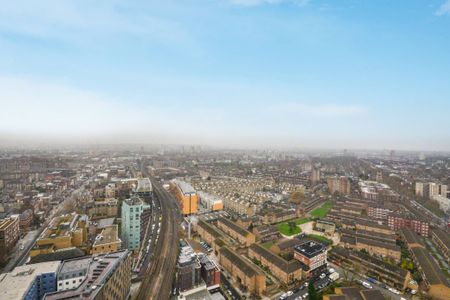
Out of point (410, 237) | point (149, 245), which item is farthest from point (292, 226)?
point (149, 245)

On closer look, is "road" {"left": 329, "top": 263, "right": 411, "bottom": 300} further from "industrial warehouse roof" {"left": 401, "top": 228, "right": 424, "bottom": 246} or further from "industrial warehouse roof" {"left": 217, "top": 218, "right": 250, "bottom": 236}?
"industrial warehouse roof" {"left": 401, "top": 228, "right": 424, "bottom": 246}

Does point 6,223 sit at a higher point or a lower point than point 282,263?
higher

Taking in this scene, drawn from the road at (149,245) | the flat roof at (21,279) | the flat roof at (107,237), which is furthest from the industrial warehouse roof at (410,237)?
the flat roof at (21,279)

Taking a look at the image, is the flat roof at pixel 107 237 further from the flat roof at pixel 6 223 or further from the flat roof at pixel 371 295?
the flat roof at pixel 371 295

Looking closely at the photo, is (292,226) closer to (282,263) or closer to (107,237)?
(282,263)

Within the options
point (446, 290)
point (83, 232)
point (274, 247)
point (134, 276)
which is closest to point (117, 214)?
point (83, 232)

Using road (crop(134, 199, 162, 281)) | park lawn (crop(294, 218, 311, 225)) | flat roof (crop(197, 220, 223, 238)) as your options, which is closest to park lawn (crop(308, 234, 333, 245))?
park lawn (crop(294, 218, 311, 225))
